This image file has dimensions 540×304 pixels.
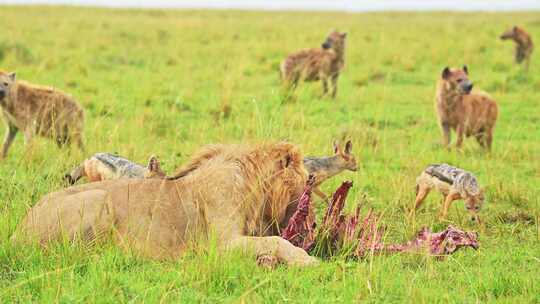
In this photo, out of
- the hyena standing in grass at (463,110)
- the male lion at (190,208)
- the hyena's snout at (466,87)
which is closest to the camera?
the male lion at (190,208)

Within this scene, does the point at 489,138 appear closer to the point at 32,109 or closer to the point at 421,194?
the point at 421,194

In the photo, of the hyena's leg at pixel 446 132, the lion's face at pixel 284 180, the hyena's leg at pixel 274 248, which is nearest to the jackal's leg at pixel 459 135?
the hyena's leg at pixel 446 132

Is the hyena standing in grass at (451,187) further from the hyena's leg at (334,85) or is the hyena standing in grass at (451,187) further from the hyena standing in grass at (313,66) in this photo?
the hyena standing in grass at (313,66)

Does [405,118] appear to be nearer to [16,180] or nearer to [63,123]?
[63,123]

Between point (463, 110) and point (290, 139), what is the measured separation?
11.8 ft

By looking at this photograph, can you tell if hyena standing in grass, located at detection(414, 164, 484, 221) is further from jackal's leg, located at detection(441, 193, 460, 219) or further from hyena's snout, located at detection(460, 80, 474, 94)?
hyena's snout, located at detection(460, 80, 474, 94)

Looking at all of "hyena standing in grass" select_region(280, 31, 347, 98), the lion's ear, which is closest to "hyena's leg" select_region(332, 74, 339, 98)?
"hyena standing in grass" select_region(280, 31, 347, 98)

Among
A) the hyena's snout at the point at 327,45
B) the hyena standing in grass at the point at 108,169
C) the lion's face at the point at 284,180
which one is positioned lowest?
the hyena standing in grass at the point at 108,169

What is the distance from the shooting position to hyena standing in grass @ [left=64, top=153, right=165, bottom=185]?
21.7 feet

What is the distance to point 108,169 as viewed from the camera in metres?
6.77

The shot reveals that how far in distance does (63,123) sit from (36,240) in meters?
4.44

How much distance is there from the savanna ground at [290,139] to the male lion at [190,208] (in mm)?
139

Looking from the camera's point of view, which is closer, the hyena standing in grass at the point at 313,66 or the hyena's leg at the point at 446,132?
the hyena's leg at the point at 446,132

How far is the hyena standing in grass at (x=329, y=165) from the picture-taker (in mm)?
6758
